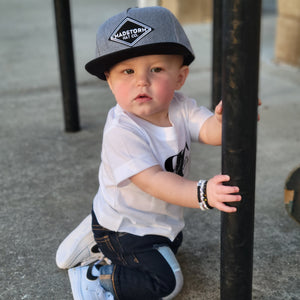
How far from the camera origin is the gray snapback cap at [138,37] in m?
1.31

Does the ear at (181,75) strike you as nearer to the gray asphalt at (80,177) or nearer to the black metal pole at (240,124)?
the black metal pole at (240,124)

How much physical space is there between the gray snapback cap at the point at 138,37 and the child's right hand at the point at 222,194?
0.39 meters

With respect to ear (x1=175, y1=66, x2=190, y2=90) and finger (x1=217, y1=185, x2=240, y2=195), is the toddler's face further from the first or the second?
finger (x1=217, y1=185, x2=240, y2=195)

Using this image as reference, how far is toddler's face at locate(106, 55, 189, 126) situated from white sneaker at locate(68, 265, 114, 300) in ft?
1.70

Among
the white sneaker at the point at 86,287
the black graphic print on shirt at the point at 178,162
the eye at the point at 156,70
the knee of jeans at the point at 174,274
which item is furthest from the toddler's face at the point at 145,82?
the white sneaker at the point at 86,287

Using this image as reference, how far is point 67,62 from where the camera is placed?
2.56 m

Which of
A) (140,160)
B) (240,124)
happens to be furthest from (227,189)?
(140,160)

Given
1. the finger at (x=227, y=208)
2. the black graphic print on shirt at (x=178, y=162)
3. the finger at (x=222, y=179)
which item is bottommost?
the black graphic print on shirt at (x=178, y=162)

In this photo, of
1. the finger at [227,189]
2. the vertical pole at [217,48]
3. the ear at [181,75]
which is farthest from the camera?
the vertical pole at [217,48]

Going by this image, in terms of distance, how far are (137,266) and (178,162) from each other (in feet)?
1.07

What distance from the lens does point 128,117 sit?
4.72ft

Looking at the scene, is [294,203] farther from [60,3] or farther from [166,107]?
[60,3]

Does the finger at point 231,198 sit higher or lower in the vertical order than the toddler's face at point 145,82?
lower

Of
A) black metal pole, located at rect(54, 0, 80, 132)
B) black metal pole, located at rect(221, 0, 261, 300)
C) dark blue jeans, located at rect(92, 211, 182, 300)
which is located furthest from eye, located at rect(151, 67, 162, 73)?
black metal pole, located at rect(54, 0, 80, 132)
